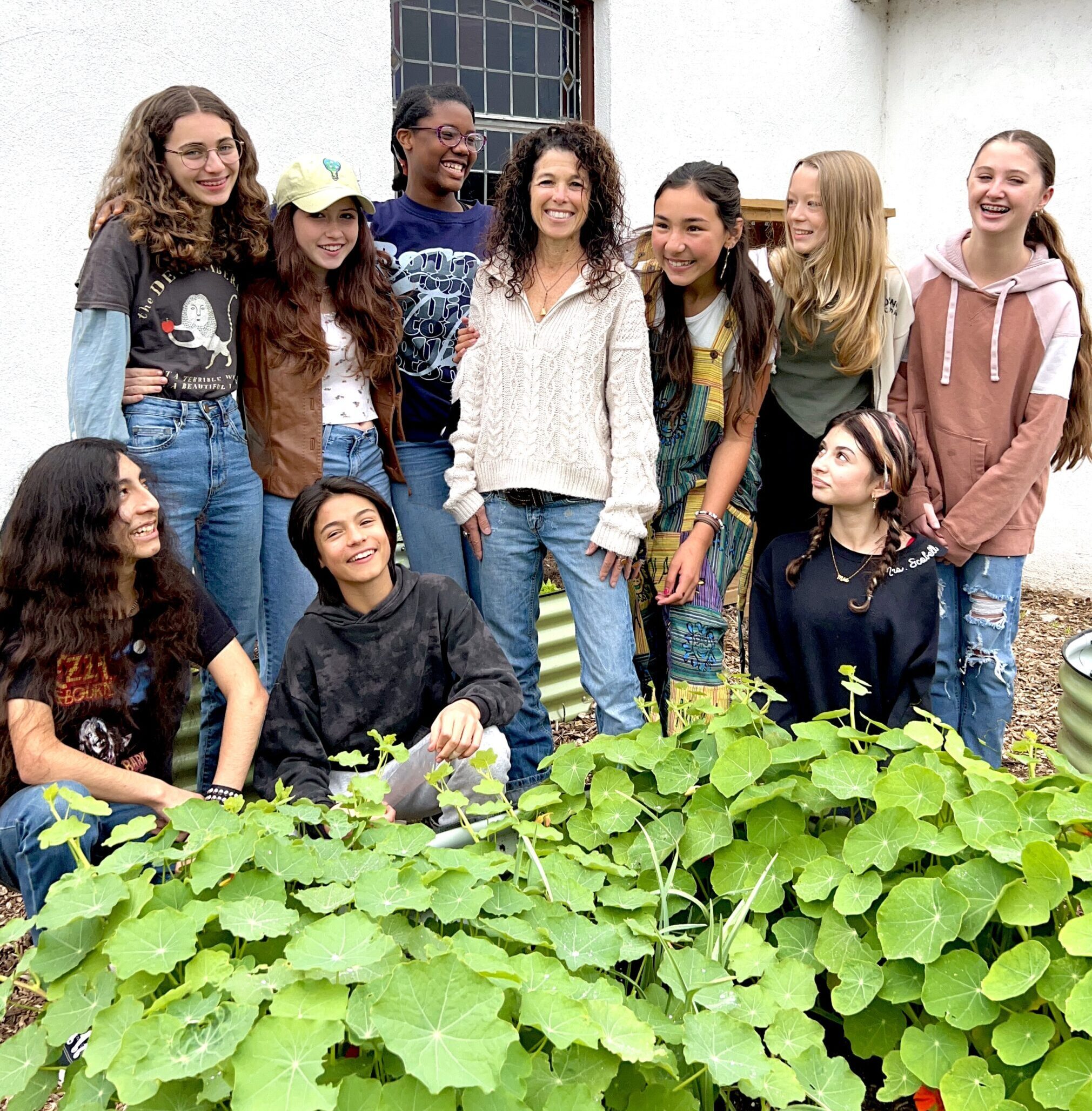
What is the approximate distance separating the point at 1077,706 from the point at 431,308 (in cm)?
196

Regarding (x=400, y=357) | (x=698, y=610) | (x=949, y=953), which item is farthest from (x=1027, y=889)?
(x=400, y=357)

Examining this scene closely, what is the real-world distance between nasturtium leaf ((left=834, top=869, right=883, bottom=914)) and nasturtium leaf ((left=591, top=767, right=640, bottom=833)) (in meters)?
0.31

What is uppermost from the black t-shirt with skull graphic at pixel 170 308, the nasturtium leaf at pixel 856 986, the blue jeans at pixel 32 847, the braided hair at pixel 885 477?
the black t-shirt with skull graphic at pixel 170 308

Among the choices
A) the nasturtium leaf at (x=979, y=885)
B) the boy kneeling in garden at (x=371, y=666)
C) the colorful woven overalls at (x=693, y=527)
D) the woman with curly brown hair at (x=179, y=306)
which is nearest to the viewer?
the nasturtium leaf at (x=979, y=885)

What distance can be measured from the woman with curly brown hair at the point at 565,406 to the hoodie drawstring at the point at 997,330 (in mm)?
825

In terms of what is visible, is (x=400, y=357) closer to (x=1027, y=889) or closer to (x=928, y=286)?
(x=928, y=286)

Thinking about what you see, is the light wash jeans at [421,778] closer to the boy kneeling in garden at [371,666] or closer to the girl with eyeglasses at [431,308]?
the boy kneeling in garden at [371,666]

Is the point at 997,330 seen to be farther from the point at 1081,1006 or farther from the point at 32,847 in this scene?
the point at 32,847

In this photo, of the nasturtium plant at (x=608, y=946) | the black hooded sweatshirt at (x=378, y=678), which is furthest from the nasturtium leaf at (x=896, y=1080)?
the black hooded sweatshirt at (x=378, y=678)

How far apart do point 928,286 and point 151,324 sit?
186cm

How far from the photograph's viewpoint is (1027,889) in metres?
1.29

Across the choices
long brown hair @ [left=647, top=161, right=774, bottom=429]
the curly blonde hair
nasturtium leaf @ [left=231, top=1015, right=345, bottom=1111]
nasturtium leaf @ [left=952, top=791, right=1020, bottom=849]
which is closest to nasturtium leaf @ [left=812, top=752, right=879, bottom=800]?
nasturtium leaf @ [left=952, top=791, right=1020, bottom=849]

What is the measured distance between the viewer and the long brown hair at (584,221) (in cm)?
261

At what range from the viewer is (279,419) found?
266 centimetres
